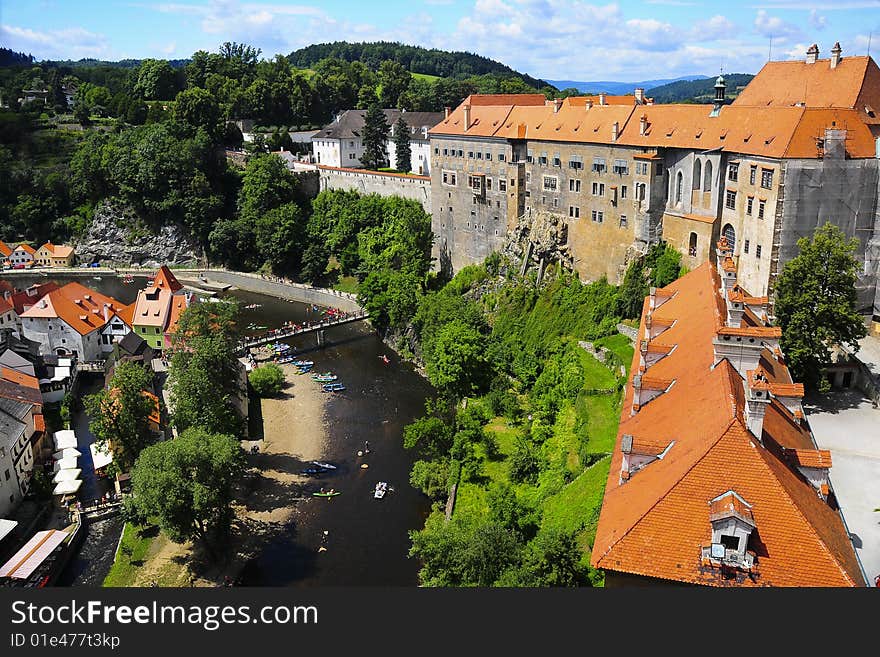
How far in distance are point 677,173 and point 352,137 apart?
48619mm

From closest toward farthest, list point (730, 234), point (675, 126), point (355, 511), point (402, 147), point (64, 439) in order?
point (355, 511) → point (64, 439) → point (730, 234) → point (675, 126) → point (402, 147)

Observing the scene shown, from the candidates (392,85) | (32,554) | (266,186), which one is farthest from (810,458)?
(392,85)

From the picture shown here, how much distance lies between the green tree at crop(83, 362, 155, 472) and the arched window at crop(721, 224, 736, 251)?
1197 inches

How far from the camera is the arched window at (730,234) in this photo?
Result: 123ft

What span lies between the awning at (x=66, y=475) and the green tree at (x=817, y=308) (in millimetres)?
31761

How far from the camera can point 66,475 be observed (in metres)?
33.7

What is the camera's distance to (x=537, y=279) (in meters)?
49.9

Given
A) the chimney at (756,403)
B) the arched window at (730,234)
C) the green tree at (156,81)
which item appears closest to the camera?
the chimney at (756,403)

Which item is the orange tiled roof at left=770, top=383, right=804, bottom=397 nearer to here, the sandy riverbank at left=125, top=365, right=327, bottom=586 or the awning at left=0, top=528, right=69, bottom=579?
the sandy riverbank at left=125, top=365, right=327, bottom=586

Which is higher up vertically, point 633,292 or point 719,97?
point 719,97

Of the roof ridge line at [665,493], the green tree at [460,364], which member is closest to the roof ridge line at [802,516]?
the roof ridge line at [665,493]

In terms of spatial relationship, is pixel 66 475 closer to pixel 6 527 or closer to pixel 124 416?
pixel 124 416

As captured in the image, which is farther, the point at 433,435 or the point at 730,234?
the point at 730,234

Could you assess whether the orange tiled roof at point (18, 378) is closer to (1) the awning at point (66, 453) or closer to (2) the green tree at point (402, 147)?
(1) the awning at point (66, 453)
